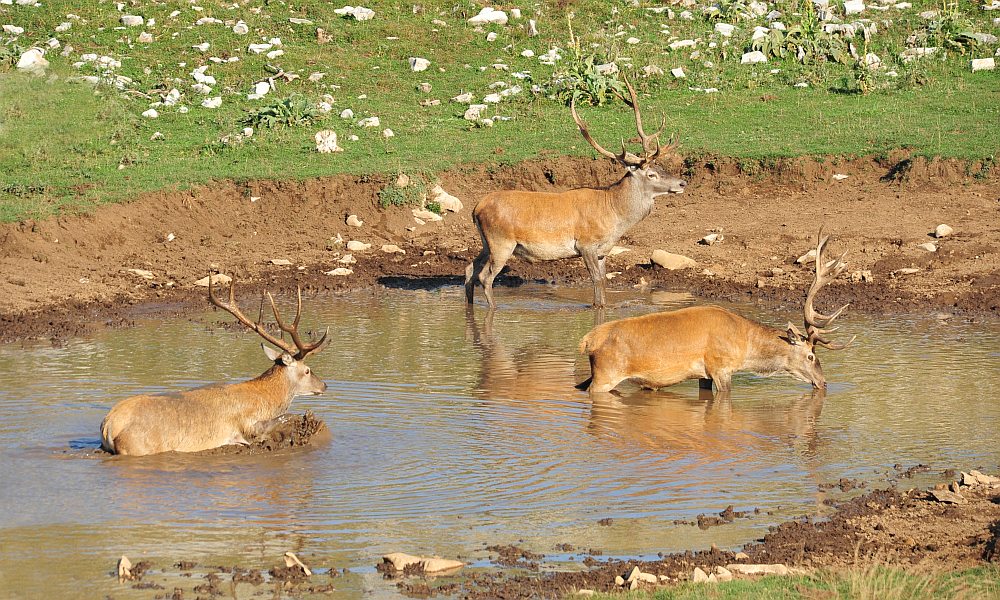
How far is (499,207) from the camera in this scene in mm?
16812

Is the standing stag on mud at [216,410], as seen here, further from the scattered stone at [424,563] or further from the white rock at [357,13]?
the white rock at [357,13]

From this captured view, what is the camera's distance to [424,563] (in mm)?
7816

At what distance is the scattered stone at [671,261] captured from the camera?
18297 mm

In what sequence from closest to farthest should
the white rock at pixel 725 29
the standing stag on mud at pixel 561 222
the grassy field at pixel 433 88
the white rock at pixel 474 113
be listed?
the standing stag on mud at pixel 561 222 → the grassy field at pixel 433 88 → the white rock at pixel 474 113 → the white rock at pixel 725 29

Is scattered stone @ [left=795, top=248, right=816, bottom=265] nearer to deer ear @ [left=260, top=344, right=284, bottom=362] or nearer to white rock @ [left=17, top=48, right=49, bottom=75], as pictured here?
deer ear @ [left=260, top=344, right=284, bottom=362]

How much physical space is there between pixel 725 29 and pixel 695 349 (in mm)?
14296

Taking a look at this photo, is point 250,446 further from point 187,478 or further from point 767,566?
point 767,566

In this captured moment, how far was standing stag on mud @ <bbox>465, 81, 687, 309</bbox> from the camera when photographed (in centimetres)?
1678

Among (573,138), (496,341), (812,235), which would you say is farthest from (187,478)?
(573,138)

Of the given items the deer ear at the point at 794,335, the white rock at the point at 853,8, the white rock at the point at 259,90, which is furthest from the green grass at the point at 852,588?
the white rock at the point at 853,8

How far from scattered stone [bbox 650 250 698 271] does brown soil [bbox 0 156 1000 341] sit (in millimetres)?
153

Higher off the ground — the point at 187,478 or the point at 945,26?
the point at 945,26

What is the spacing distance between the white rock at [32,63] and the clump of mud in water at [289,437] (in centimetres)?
1447

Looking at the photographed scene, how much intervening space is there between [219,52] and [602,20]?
23.8 ft
